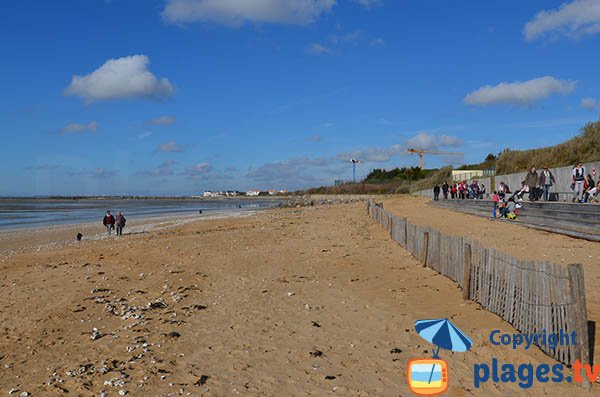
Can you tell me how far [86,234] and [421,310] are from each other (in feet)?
80.8

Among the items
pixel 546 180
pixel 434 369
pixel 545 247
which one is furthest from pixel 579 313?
pixel 546 180

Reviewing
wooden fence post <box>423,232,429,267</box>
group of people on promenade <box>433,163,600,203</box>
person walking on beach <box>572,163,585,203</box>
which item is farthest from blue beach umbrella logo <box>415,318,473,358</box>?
person walking on beach <box>572,163,585,203</box>

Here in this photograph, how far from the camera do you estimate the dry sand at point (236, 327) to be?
Result: 18.2ft

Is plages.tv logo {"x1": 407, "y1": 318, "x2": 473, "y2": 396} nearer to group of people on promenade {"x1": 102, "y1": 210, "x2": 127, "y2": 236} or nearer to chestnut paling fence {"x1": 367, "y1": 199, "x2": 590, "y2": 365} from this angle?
chestnut paling fence {"x1": 367, "y1": 199, "x2": 590, "y2": 365}

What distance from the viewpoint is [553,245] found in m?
12.8

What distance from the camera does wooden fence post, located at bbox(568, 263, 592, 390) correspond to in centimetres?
504

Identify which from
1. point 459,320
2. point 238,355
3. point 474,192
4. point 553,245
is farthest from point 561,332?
point 474,192

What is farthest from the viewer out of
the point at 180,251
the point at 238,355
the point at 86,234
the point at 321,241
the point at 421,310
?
the point at 86,234

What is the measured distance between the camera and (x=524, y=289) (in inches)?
249

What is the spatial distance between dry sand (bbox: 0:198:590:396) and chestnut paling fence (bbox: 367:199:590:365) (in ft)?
0.88

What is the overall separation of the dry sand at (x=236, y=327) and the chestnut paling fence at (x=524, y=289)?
0.88 ft

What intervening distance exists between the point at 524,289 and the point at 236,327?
4251 millimetres

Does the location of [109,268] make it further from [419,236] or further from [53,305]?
[419,236]

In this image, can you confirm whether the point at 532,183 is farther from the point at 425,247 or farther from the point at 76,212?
the point at 76,212
